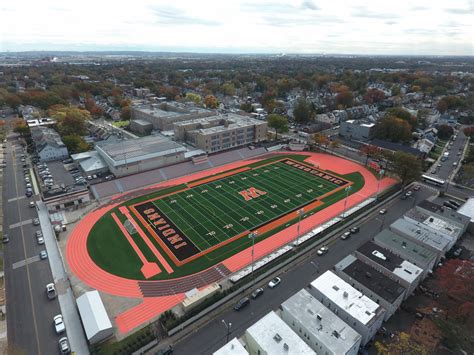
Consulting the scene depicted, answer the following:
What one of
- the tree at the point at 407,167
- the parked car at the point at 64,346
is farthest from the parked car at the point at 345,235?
the parked car at the point at 64,346

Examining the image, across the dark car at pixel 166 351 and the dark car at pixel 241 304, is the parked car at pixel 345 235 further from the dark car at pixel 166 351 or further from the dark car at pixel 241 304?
the dark car at pixel 166 351

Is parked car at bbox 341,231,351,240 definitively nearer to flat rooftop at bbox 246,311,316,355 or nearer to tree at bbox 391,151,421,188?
flat rooftop at bbox 246,311,316,355

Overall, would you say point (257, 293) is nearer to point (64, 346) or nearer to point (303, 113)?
point (64, 346)

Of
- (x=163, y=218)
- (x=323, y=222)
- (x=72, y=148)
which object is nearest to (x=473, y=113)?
(x=323, y=222)

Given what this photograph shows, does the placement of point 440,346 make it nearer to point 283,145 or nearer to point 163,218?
point 163,218

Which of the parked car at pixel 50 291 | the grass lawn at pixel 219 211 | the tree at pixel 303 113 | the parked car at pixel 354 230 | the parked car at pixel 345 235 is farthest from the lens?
the tree at pixel 303 113
